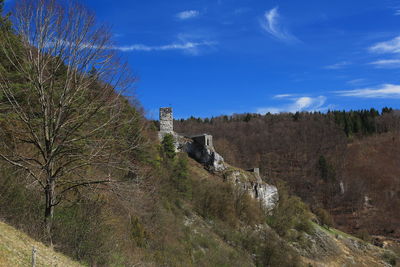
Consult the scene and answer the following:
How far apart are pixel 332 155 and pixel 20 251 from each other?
9270 cm

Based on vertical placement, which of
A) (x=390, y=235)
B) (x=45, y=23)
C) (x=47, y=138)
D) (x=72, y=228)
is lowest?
(x=390, y=235)

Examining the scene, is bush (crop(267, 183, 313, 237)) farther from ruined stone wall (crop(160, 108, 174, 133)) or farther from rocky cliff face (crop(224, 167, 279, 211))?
ruined stone wall (crop(160, 108, 174, 133))

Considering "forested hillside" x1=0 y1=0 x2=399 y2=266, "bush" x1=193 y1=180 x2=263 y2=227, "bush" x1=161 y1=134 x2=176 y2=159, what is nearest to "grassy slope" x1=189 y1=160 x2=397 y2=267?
"forested hillside" x1=0 y1=0 x2=399 y2=266

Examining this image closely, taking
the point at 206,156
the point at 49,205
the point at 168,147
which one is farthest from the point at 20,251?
the point at 206,156

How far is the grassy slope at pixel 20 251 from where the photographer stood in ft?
22.0

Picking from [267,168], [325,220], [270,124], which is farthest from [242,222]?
[270,124]

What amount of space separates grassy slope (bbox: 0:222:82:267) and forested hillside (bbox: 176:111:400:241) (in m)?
56.4

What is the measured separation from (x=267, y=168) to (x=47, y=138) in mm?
80655

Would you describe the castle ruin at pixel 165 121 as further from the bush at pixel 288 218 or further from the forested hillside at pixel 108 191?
the bush at pixel 288 218

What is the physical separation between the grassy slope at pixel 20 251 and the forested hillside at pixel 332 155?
56431mm

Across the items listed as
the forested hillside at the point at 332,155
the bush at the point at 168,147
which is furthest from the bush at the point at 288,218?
the forested hillside at the point at 332,155

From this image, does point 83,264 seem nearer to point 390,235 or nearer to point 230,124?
point 390,235

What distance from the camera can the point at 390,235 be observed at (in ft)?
199

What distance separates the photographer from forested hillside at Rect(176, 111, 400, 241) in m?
71.1
